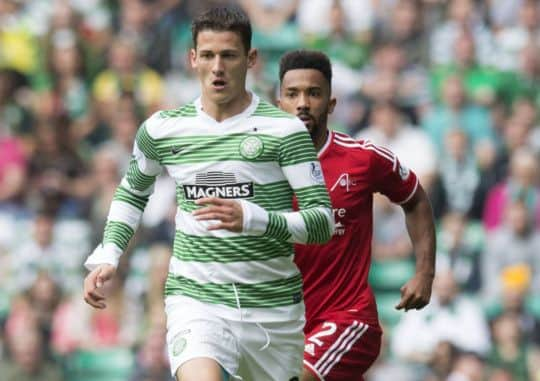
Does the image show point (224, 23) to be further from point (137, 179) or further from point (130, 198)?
point (130, 198)

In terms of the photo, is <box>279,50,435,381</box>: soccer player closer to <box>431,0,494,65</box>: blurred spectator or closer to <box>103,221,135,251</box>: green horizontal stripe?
<box>103,221,135,251</box>: green horizontal stripe

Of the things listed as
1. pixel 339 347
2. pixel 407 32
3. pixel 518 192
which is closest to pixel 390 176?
pixel 339 347

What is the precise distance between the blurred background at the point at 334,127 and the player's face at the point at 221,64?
21.0ft

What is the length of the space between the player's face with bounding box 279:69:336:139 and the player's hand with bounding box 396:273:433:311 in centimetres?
95

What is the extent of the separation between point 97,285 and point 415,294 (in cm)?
193

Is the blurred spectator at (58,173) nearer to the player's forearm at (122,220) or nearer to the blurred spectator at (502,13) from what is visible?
the blurred spectator at (502,13)

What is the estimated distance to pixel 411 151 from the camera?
1396 centimetres

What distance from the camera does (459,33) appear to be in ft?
48.9

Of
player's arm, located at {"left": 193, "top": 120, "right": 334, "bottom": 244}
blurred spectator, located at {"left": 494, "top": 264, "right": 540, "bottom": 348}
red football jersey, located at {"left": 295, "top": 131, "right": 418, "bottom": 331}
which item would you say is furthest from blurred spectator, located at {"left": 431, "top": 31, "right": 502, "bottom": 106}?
player's arm, located at {"left": 193, "top": 120, "right": 334, "bottom": 244}

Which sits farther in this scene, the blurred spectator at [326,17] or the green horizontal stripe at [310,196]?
the blurred spectator at [326,17]

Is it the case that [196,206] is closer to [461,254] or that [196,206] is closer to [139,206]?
[139,206]

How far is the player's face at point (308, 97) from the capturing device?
7.82 meters

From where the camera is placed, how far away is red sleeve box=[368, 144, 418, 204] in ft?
25.9

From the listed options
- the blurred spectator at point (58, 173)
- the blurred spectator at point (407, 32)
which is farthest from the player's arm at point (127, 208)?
the blurred spectator at point (407, 32)
